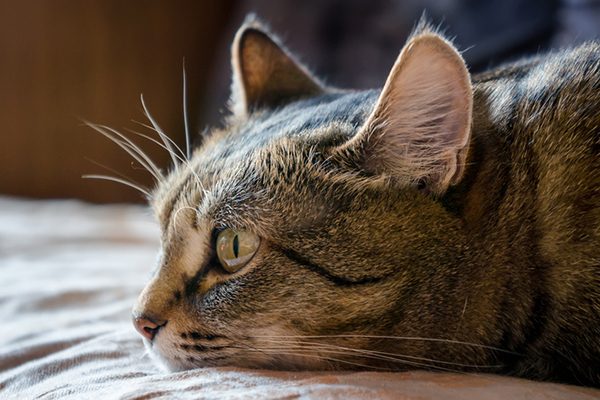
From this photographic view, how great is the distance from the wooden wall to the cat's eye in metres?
2.73

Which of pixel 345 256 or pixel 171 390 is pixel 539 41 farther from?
pixel 171 390

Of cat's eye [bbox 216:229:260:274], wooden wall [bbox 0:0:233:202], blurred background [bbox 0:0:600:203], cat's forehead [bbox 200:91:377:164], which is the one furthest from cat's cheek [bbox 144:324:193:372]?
wooden wall [bbox 0:0:233:202]

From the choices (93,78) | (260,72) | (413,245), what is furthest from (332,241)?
(93,78)

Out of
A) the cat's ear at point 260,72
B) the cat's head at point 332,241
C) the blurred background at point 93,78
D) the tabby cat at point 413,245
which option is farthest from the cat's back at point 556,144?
the blurred background at point 93,78

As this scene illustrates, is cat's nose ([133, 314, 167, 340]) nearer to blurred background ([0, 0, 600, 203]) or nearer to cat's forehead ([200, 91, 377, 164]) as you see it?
cat's forehead ([200, 91, 377, 164])

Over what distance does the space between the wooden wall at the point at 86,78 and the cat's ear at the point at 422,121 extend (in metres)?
2.81

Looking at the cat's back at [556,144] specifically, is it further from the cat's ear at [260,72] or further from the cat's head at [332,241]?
the cat's ear at [260,72]

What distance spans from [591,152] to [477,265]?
20 centimetres

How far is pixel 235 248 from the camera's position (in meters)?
0.89

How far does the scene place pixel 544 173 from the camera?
34.8 inches

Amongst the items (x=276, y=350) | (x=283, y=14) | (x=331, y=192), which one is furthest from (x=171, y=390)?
(x=283, y=14)

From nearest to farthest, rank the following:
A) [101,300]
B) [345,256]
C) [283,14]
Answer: [345,256] → [101,300] → [283,14]

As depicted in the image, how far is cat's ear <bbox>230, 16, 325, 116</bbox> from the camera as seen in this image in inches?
50.9

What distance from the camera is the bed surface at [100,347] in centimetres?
70
